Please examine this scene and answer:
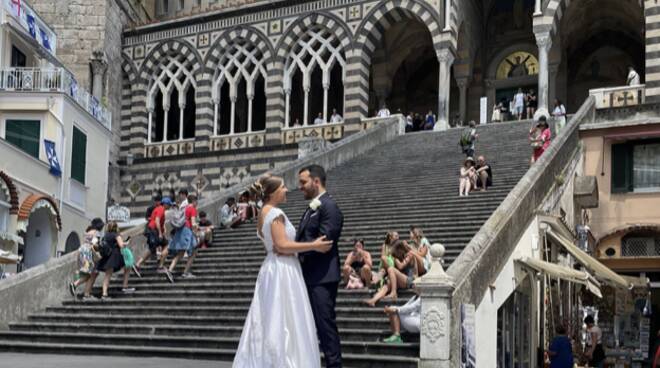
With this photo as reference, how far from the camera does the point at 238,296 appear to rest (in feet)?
44.1

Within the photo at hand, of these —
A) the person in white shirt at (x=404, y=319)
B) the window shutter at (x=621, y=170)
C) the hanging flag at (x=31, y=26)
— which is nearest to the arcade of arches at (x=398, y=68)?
the hanging flag at (x=31, y=26)

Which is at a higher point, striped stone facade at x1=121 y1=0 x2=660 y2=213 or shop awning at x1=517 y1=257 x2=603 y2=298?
striped stone facade at x1=121 y1=0 x2=660 y2=213

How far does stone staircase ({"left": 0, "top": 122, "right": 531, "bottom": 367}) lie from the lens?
11459 mm

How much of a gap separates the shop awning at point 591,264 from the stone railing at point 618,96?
371 inches

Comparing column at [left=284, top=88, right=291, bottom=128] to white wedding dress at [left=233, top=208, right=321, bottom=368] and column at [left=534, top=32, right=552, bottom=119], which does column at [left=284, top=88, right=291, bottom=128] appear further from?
white wedding dress at [left=233, top=208, right=321, bottom=368]

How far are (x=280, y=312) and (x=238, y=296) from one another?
20.6ft

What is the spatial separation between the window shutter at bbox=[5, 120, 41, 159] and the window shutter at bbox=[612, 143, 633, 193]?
54.9 feet

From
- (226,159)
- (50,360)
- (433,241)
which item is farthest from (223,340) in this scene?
(226,159)

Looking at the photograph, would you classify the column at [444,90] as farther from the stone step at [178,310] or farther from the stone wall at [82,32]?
the stone step at [178,310]

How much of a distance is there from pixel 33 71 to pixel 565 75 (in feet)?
63.7

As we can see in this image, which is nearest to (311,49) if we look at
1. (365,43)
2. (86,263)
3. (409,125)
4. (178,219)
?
(365,43)

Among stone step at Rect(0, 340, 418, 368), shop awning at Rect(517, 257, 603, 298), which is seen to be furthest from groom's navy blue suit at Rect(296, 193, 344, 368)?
shop awning at Rect(517, 257, 603, 298)

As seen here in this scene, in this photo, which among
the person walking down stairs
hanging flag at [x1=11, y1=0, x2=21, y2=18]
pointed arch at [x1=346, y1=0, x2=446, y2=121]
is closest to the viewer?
the person walking down stairs

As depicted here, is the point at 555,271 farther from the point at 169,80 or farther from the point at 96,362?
the point at 169,80
